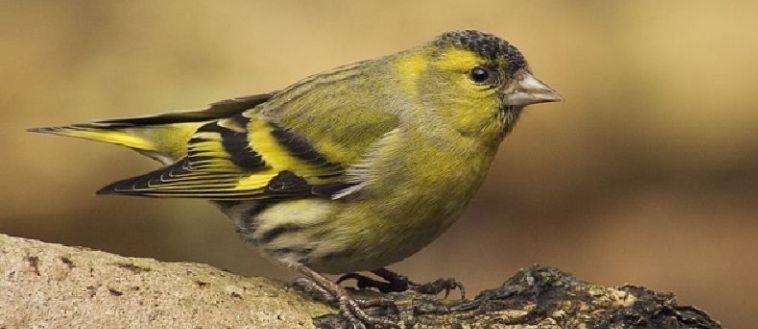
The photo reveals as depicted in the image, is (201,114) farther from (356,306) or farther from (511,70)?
(356,306)

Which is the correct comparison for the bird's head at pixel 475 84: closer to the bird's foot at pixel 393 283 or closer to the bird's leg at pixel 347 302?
the bird's foot at pixel 393 283

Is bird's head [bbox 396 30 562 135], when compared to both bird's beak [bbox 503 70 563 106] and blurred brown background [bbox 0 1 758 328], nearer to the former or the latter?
bird's beak [bbox 503 70 563 106]

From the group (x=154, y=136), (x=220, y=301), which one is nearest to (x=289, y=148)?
(x=154, y=136)

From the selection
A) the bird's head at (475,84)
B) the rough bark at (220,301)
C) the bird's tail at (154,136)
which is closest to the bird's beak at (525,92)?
the bird's head at (475,84)

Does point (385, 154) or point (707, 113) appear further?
point (707, 113)

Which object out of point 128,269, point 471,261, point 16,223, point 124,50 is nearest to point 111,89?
point 124,50

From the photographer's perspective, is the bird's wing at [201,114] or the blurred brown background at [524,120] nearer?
the bird's wing at [201,114]

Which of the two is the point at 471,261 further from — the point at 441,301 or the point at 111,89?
the point at 441,301
